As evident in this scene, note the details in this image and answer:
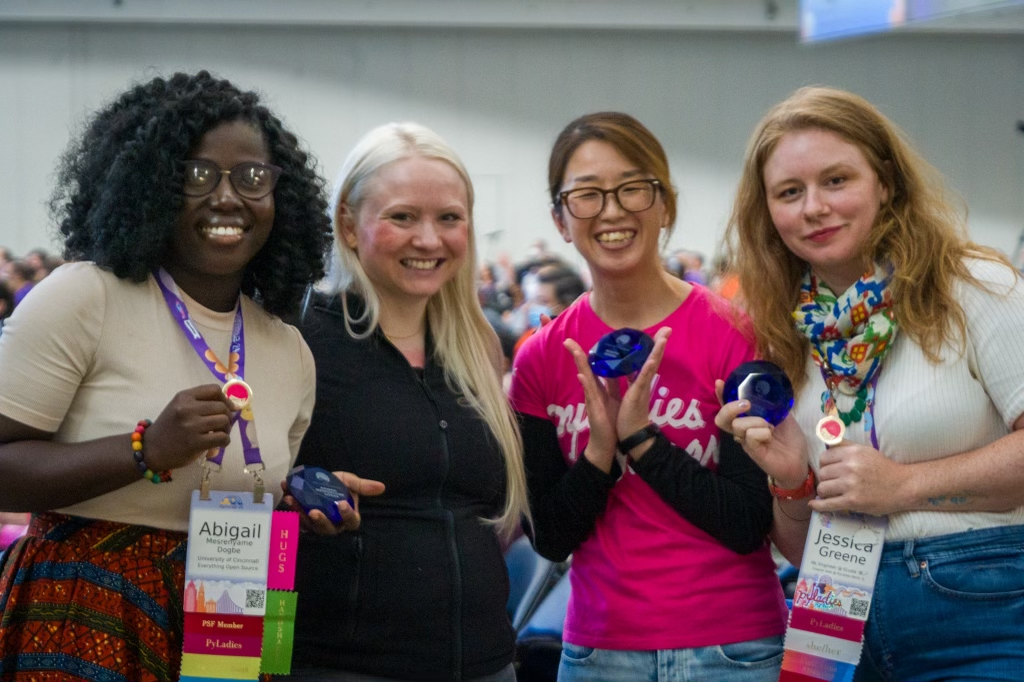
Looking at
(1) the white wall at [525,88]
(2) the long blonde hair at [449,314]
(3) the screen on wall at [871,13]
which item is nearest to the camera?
(2) the long blonde hair at [449,314]

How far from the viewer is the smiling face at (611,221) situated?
7.83 ft

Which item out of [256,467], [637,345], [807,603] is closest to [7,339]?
[256,467]

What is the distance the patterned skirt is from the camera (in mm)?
1757

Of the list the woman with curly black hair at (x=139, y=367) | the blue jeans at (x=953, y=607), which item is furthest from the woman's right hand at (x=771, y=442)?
the woman with curly black hair at (x=139, y=367)

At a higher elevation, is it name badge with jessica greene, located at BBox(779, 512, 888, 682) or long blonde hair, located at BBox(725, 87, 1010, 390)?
long blonde hair, located at BBox(725, 87, 1010, 390)

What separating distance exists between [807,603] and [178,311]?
4.10 feet

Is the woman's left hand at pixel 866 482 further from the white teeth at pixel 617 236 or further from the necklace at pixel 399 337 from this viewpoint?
the necklace at pixel 399 337

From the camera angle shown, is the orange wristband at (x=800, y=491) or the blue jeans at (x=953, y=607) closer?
the blue jeans at (x=953, y=607)

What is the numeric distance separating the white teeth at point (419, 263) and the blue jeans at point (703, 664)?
0.89 meters

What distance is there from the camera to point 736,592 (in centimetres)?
225

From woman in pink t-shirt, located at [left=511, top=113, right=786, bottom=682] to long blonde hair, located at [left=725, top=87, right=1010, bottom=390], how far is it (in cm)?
11

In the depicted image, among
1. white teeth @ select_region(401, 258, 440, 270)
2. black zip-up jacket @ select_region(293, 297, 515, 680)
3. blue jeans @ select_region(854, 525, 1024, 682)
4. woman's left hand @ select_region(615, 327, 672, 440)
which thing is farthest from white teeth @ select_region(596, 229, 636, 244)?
blue jeans @ select_region(854, 525, 1024, 682)

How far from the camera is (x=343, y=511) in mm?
1931

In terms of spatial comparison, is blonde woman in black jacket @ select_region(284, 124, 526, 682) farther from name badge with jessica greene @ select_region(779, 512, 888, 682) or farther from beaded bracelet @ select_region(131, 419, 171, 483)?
name badge with jessica greene @ select_region(779, 512, 888, 682)
